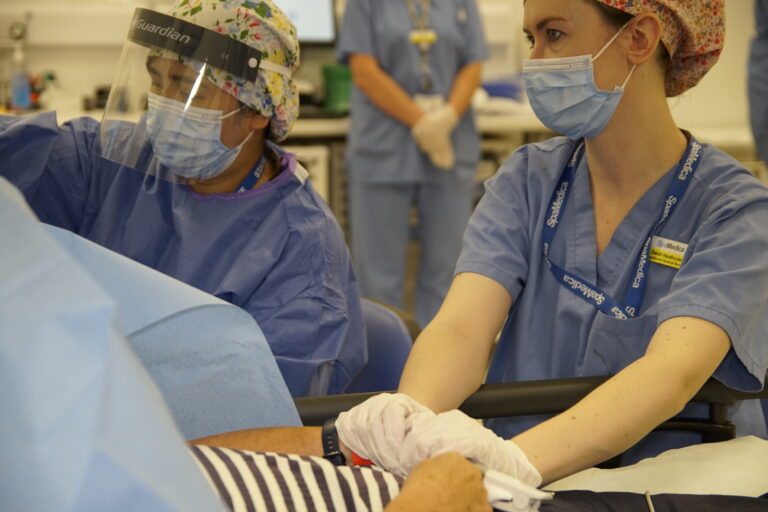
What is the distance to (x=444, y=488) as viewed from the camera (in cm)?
89

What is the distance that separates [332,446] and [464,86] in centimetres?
258

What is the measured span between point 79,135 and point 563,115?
0.83 m

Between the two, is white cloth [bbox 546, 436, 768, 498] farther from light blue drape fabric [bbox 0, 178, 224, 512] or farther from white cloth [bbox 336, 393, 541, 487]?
light blue drape fabric [bbox 0, 178, 224, 512]

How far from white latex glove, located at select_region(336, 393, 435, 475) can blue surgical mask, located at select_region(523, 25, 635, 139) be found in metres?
0.56

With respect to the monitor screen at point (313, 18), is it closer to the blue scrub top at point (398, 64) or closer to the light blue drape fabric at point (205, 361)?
the blue scrub top at point (398, 64)

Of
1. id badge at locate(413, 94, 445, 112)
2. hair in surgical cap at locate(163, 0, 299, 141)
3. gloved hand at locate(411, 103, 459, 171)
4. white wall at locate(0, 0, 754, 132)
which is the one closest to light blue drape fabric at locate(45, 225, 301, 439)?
hair in surgical cap at locate(163, 0, 299, 141)

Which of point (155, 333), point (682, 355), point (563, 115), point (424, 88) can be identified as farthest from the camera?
point (424, 88)

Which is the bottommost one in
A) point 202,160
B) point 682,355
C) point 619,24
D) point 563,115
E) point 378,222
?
point 378,222

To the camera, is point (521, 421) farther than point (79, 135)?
No

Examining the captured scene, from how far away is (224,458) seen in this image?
91cm

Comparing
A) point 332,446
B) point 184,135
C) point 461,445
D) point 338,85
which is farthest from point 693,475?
point 338,85

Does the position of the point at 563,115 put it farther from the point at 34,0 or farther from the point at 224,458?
the point at 34,0

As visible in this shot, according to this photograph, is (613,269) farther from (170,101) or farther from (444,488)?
(170,101)

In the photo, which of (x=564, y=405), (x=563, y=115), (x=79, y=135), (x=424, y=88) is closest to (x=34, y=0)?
(x=424, y=88)
